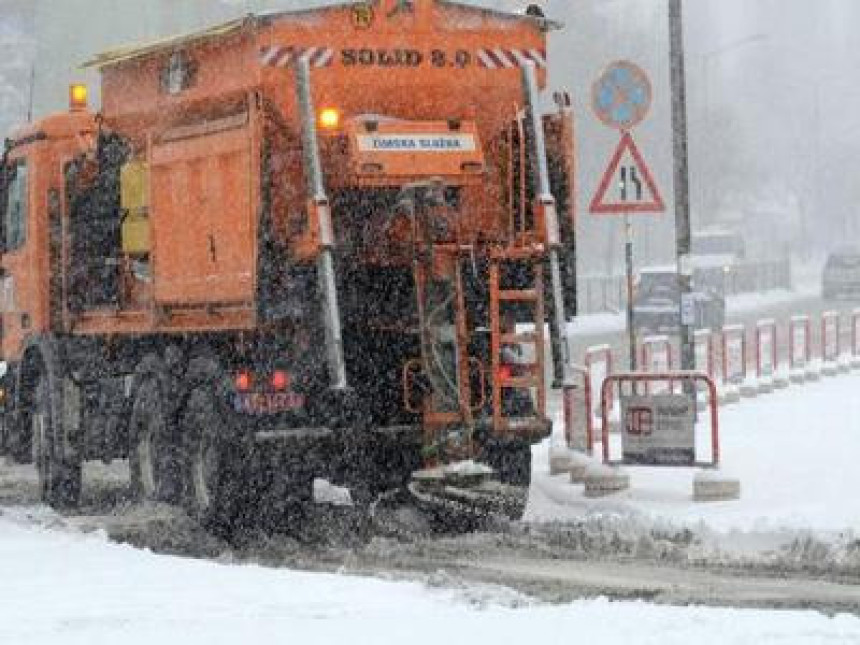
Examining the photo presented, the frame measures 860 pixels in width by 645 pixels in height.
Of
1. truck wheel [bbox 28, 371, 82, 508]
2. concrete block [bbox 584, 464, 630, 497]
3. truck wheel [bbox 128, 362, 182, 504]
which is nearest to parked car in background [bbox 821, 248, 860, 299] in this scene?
truck wheel [bbox 28, 371, 82, 508]

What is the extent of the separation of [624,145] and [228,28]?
4052mm

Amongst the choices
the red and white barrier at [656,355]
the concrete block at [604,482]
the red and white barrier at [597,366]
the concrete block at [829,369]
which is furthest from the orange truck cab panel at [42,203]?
the concrete block at [829,369]

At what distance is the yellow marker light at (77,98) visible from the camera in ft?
59.6

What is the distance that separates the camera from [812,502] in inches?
564

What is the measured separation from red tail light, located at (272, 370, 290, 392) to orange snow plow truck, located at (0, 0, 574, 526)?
0.01m

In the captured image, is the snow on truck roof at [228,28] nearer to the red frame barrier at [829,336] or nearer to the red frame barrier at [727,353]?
the red frame barrier at [727,353]

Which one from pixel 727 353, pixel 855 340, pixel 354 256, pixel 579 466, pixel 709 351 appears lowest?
pixel 855 340

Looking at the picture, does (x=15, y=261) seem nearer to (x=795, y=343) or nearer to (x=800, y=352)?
(x=795, y=343)

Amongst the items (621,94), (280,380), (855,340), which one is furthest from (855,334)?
(280,380)

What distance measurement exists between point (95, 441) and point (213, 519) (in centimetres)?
290

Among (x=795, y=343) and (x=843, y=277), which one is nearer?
(x=795, y=343)

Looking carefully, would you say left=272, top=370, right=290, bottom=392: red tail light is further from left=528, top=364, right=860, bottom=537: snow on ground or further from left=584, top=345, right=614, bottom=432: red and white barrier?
left=584, top=345, right=614, bottom=432: red and white barrier

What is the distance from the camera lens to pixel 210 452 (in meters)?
14.3

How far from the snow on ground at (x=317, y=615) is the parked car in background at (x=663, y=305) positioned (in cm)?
3532
